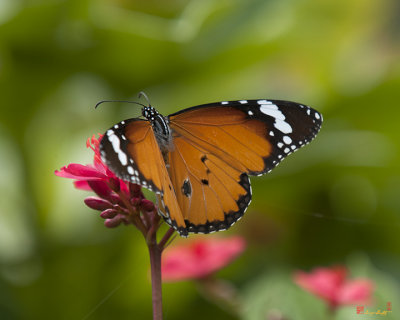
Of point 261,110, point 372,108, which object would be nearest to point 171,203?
point 261,110

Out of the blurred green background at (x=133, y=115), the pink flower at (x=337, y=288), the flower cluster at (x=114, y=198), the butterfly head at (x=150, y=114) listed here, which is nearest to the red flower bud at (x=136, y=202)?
the flower cluster at (x=114, y=198)

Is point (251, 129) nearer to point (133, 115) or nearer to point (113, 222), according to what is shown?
point (113, 222)

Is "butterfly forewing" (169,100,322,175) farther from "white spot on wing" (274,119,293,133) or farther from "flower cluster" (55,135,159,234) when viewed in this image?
"flower cluster" (55,135,159,234)

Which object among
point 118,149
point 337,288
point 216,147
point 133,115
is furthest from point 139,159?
point 133,115

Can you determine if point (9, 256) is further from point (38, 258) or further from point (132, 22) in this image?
point (132, 22)

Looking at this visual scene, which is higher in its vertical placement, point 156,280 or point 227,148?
point 227,148

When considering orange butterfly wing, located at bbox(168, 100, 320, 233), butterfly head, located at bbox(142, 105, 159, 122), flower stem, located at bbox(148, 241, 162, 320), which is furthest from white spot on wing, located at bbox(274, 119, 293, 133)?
flower stem, located at bbox(148, 241, 162, 320)
